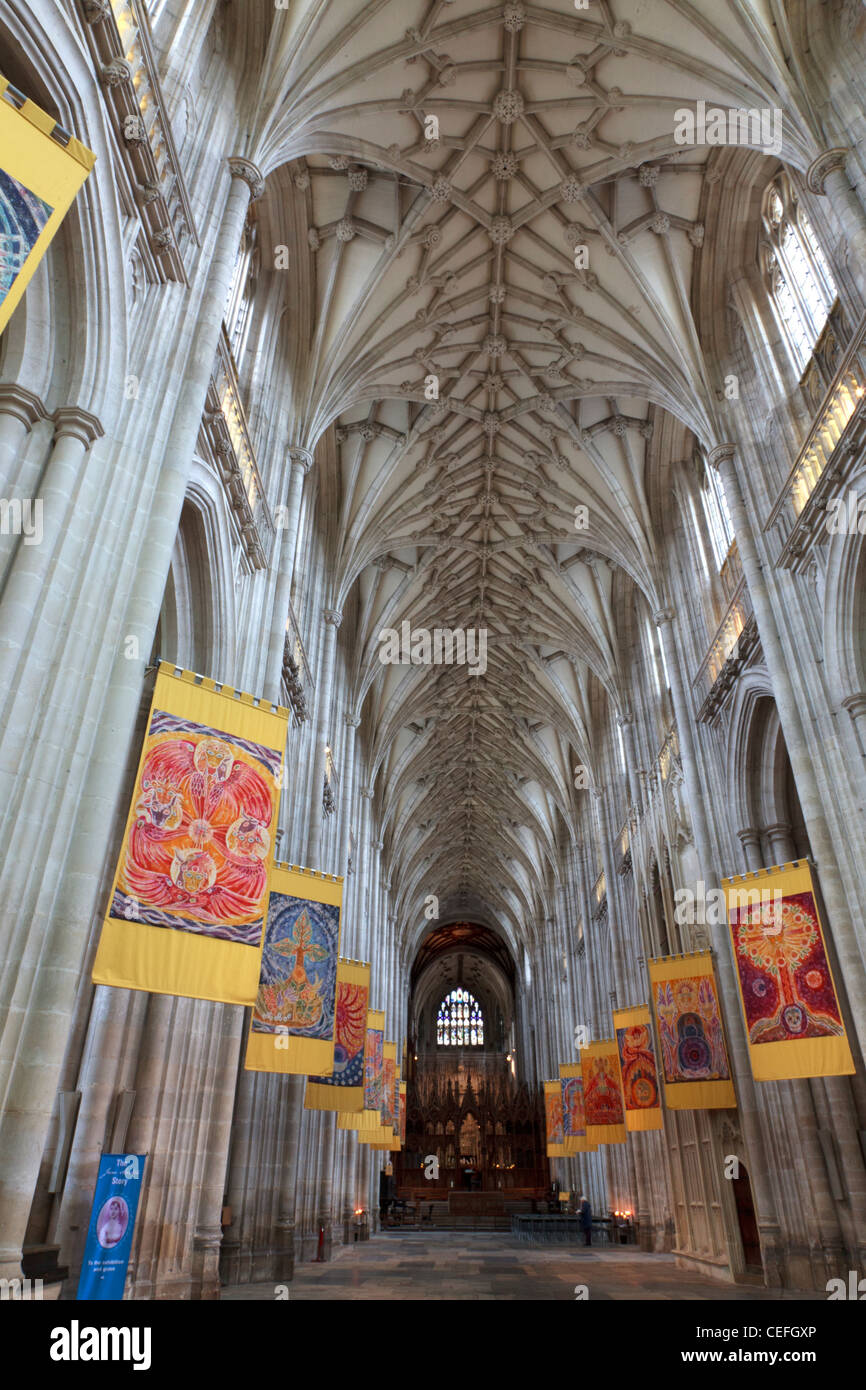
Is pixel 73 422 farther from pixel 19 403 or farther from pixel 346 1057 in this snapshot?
pixel 346 1057

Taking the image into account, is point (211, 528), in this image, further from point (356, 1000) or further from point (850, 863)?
point (850, 863)

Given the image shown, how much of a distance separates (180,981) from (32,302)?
223 inches

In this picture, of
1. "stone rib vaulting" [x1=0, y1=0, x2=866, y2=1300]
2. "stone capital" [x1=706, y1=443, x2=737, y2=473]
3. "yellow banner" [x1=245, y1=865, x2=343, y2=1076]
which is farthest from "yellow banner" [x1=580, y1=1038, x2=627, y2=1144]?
"stone capital" [x1=706, y1=443, x2=737, y2=473]

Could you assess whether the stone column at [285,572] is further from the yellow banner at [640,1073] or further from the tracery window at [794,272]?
the yellow banner at [640,1073]

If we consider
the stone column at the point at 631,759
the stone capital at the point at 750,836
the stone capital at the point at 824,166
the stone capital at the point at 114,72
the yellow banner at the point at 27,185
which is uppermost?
the stone capital at the point at 824,166

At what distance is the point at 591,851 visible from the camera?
3177cm

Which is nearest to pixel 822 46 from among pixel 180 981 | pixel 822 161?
pixel 822 161

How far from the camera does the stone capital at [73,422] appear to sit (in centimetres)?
682

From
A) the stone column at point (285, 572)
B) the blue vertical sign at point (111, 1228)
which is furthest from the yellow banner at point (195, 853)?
the stone column at point (285, 572)

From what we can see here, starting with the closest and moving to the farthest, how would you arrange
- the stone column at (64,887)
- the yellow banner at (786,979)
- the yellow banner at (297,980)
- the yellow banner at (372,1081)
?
1. the stone column at (64,887)
2. the yellow banner at (297,980)
3. the yellow banner at (786,979)
4. the yellow banner at (372,1081)

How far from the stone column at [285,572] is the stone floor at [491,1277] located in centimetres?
786

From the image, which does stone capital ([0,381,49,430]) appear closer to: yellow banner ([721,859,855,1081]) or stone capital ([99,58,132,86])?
stone capital ([99,58,132,86])

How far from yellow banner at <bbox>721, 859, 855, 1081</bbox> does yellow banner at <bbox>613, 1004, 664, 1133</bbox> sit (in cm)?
627

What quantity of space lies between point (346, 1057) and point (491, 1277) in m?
3.81
